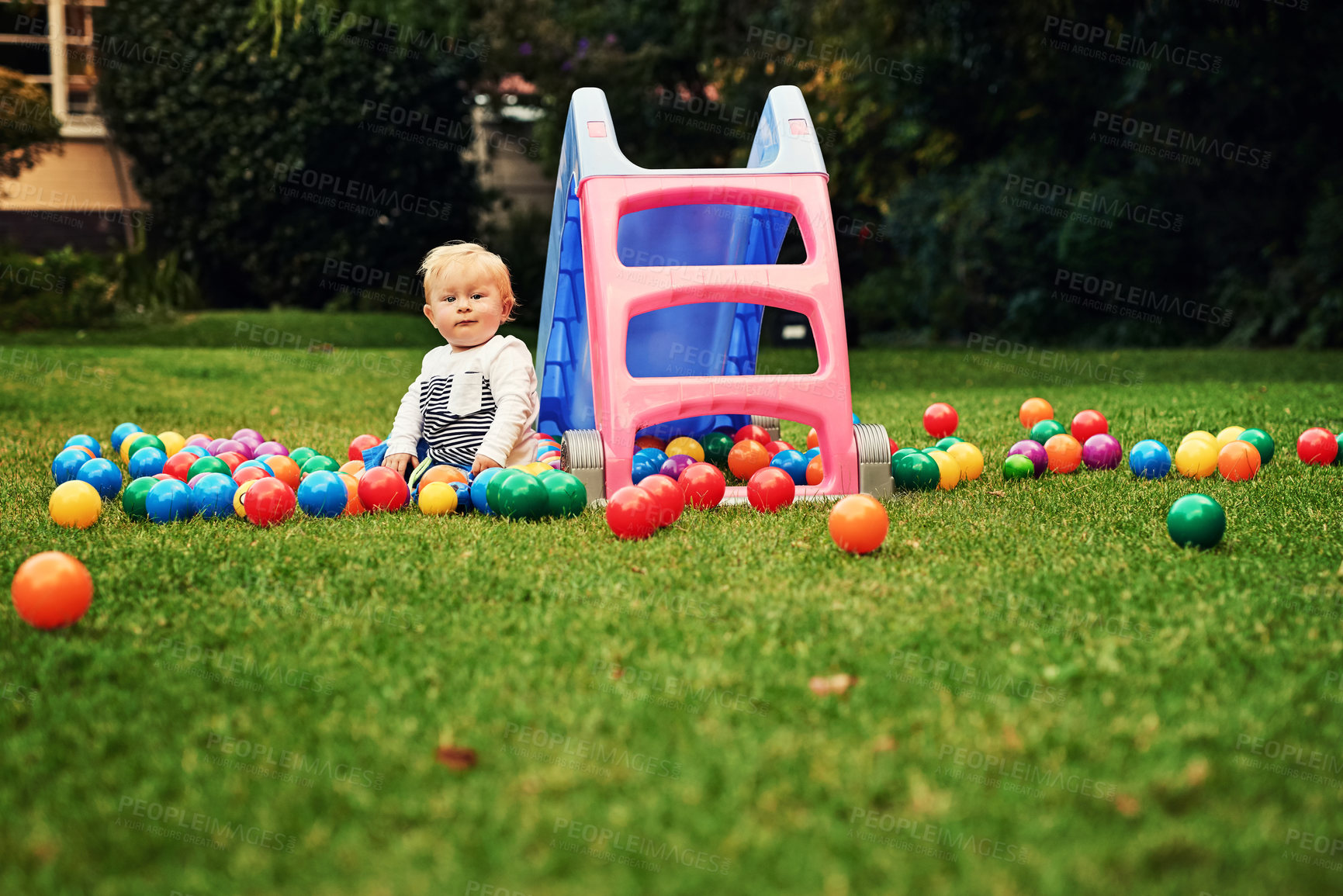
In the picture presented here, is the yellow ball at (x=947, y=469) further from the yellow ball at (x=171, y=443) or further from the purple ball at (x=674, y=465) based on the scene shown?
the yellow ball at (x=171, y=443)

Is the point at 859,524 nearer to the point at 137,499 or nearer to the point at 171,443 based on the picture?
the point at 137,499

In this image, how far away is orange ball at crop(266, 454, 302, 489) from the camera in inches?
180

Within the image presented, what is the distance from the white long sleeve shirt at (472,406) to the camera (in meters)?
4.54

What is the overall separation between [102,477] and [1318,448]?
5165 millimetres

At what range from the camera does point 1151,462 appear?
14.9ft

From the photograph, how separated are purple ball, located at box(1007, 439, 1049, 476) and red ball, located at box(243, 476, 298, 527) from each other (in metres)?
3.02

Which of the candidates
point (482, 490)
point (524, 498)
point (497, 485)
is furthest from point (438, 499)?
point (524, 498)

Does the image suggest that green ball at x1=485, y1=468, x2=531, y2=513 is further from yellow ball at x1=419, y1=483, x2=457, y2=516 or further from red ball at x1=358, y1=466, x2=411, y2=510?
red ball at x1=358, y1=466, x2=411, y2=510

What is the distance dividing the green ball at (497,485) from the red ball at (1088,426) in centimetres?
304

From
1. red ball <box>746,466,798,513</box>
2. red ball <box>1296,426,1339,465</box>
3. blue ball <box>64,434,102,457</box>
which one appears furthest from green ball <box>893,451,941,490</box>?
blue ball <box>64,434,102,457</box>

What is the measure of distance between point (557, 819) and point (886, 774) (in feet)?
1.81

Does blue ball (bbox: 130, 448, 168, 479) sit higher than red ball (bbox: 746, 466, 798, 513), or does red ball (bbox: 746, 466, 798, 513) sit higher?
red ball (bbox: 746, 466, 798, 513)

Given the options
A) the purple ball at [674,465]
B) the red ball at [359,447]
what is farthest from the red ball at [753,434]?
the red ball at [359,447]

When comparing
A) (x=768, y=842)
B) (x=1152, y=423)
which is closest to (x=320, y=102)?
(x=1152, y=423)
